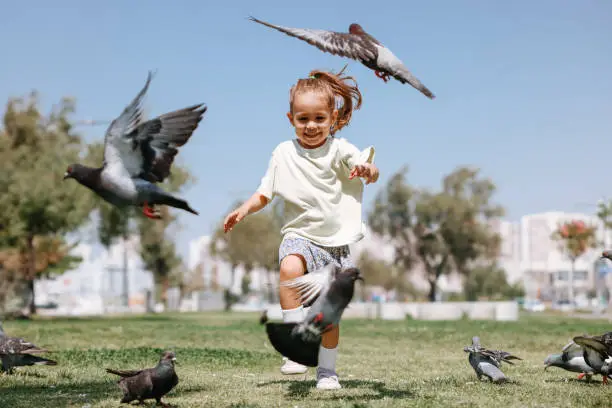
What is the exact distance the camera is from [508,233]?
13838cm

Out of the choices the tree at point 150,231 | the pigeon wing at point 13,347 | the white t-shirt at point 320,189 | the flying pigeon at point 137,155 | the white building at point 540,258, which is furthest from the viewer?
the white building at point 540,258

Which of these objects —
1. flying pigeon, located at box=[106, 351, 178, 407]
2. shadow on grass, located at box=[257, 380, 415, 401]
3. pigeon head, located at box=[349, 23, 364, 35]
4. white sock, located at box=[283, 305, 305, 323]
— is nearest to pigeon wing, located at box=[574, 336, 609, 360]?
shadow on grass, located at box=[257, 380, 415, 401]

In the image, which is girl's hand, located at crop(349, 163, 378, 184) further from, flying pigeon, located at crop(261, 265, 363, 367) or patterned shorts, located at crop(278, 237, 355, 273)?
flying pigeon, located at crop(261, 265, 363, 367)

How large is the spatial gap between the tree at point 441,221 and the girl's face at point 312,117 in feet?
173

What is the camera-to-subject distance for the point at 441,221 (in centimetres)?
5881

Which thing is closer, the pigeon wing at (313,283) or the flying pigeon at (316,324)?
the flying pigeon at (316,324)

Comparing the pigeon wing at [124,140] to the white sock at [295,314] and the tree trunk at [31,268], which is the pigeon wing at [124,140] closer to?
the white sock at [295,314]

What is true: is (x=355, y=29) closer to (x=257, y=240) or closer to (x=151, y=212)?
(x=151, y=212)

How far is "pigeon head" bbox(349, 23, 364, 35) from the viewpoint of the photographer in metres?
6.14

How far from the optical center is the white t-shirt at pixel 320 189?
606 cm

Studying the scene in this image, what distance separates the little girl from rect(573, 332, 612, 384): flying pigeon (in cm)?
203

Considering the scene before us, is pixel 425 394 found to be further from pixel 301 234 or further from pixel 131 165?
pixel 131 165

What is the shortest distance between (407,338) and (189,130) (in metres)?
9.67

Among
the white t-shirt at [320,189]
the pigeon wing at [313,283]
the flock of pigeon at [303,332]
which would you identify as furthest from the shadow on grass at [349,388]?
the white t-shirt at [320,189]
